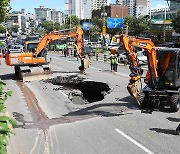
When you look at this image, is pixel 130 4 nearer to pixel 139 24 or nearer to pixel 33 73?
pixel 139 24

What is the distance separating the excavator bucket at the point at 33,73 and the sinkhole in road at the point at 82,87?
4.16ft

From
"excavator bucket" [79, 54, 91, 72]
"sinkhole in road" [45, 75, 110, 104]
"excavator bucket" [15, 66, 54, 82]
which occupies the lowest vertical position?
"sinkhole in road" [45, 75, 110, 104]

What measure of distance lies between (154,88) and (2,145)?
10.3 metres

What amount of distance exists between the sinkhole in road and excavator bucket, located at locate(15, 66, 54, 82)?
127 centimetres

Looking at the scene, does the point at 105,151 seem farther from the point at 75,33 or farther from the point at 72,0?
the point at 72,0

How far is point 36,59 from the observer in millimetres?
25641

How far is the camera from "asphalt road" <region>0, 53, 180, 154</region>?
9461mm

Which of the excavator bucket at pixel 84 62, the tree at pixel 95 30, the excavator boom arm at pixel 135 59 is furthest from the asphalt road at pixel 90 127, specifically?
the tree at pixel 95 30

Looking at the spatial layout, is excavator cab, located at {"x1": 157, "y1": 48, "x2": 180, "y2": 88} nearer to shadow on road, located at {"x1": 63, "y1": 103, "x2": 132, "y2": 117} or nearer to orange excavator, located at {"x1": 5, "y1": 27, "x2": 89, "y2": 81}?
shadow on road, located at {"x1": 63, "y1": 103, "x2": 132, "y2": 117}

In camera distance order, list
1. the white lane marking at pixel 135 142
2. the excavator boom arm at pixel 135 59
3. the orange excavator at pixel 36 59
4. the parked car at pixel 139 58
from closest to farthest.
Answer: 1. the white lane marking at pixel 135 142
2. the excavator boom arm at pixel 135 59
3. the orange excavator at pixel 36 59
4. the parked car at pixel 139 58

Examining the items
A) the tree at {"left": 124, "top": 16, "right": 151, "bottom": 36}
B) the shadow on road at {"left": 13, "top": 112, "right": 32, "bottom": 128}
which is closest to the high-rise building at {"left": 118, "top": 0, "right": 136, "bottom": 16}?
the tree at {"left": 124, "top": 16, "right": 151, "bottom": 36}

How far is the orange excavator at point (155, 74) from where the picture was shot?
13.8 m

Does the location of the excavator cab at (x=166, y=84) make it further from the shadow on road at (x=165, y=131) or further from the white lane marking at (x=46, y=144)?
the white lane marking at (x=46, y=144)

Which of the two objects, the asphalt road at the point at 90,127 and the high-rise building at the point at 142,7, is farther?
the high-rise building at the point at 142,7
